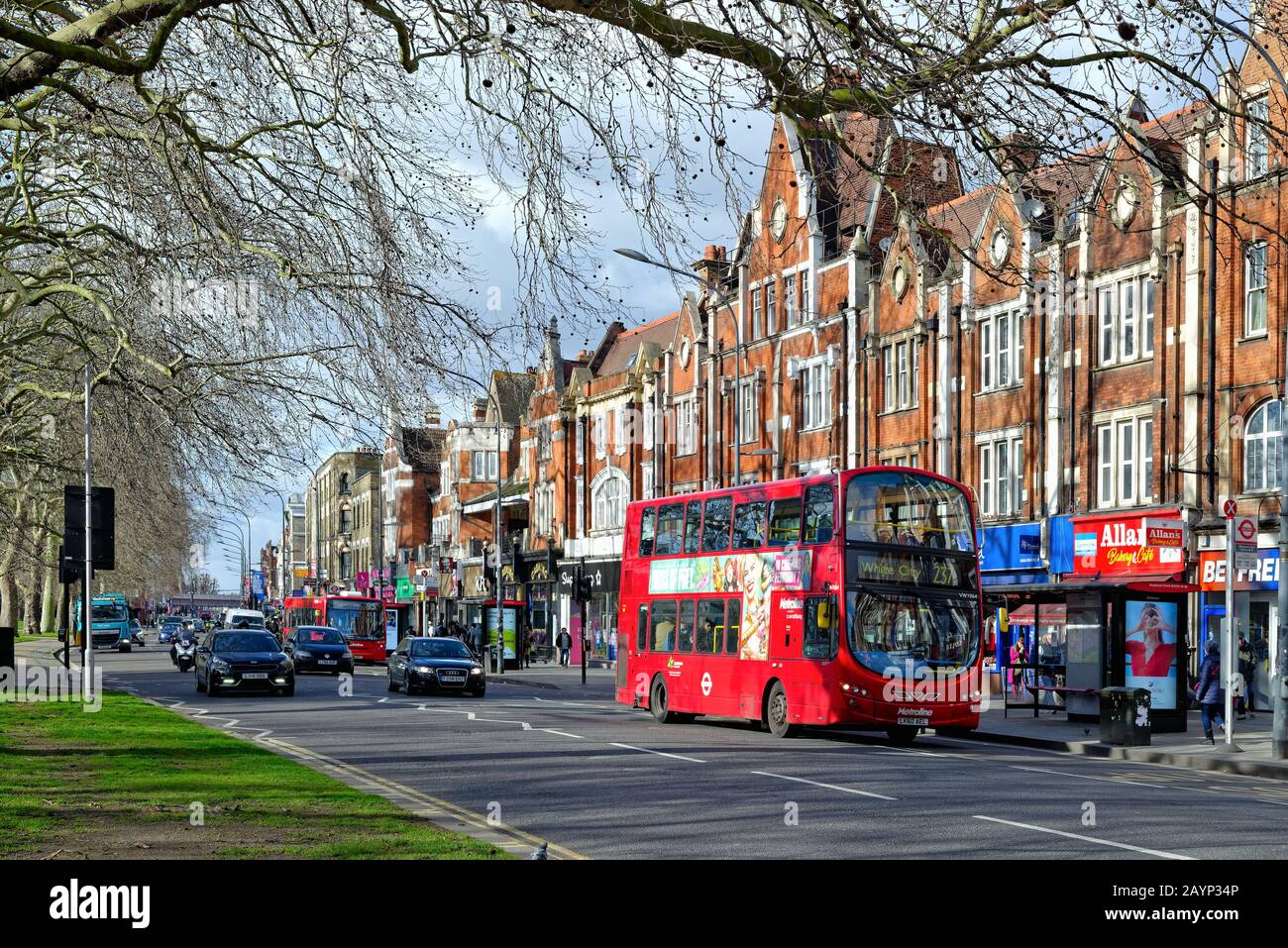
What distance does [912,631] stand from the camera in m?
24.2

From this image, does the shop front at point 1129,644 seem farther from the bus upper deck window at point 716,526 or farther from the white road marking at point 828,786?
the white road marking at point 828,786

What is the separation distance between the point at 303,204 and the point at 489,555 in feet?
153

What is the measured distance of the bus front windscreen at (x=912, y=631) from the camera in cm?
2383

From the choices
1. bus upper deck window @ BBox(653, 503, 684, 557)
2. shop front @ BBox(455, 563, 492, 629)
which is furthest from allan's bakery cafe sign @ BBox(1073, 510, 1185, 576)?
shop front @ BBox(455, 563, 492, 629)

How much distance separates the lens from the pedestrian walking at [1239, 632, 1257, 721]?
31906 millimetres

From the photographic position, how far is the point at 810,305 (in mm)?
49438

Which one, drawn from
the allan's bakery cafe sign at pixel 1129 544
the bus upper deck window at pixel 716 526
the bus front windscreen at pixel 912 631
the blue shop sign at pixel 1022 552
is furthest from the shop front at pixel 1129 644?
the blue shop sign at pixel 1022 552

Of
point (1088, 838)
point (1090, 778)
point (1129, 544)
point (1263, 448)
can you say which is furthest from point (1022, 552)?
point (1088, 838)

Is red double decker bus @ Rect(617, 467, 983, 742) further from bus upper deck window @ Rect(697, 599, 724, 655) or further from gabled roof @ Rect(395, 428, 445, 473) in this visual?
gabled roof @ Rect(395, 428, 445, 473)

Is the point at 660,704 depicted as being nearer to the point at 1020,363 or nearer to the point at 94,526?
the point at 94,526

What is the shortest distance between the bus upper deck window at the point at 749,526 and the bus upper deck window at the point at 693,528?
4.90 feet

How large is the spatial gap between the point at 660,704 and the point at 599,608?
126ft

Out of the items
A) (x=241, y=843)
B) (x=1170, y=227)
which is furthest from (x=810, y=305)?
(x=241, y=843)
